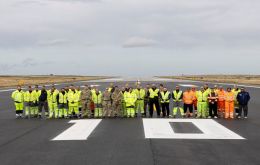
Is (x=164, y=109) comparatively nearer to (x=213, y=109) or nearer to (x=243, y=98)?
(x=213, y=109)

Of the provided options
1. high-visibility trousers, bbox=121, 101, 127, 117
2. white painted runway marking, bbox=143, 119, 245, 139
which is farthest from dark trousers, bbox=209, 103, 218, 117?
high-visibility trousers, bbox=121, 101, 127, 117

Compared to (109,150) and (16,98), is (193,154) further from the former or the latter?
(16,98)

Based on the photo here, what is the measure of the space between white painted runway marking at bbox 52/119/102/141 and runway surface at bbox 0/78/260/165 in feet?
0.44

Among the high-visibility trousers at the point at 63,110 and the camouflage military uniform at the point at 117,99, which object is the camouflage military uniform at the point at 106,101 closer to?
the camouflage military uniform at the point at 117,99

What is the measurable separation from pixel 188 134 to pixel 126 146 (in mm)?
4155

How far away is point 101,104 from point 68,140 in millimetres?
8420

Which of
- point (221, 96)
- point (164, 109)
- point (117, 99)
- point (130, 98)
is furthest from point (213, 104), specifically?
point (117, 99)

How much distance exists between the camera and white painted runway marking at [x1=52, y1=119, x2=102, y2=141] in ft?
55.1

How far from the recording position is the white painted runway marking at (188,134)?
1702 centimetres

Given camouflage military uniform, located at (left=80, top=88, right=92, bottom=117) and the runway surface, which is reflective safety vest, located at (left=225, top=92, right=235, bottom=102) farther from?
camouflage military uniform, located at (left=80, top=88, right=92, bottom=117)

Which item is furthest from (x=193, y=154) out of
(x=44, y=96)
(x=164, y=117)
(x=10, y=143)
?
(x=44, y=96)

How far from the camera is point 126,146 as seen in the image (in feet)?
47.5

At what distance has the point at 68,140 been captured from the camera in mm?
16000

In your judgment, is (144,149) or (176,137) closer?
(144,149)
